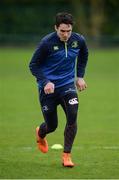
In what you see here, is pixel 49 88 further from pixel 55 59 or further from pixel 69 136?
pixel 69 136

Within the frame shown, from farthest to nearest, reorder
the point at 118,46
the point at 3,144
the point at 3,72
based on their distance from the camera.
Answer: the point at 118,46 < the point at 3,72 < the point at 3,144

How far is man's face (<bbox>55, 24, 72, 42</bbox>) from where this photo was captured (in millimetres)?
10258

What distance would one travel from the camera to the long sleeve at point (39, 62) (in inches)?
412

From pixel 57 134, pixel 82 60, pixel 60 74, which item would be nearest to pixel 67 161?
pixel 60 74

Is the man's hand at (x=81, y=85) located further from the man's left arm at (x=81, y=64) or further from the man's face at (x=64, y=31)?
the man's face at (x=64, y=31)

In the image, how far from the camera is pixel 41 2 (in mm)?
45500

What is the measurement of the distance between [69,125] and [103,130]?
172 inches

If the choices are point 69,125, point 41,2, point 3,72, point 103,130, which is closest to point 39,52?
point 69,125

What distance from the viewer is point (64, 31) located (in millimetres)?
10297

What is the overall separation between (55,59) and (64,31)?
48 centimetres

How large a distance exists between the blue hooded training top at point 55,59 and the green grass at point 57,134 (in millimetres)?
1200

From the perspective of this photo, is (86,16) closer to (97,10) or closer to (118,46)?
(97,10)

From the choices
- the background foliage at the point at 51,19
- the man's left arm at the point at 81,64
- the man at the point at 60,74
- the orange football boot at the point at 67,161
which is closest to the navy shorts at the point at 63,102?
the man at the point at 60,74

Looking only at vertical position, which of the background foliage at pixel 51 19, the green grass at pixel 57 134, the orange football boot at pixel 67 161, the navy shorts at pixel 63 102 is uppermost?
the navy shorts at pixel 63 102
